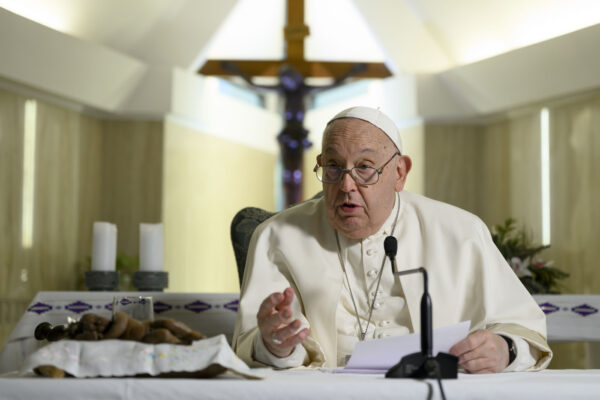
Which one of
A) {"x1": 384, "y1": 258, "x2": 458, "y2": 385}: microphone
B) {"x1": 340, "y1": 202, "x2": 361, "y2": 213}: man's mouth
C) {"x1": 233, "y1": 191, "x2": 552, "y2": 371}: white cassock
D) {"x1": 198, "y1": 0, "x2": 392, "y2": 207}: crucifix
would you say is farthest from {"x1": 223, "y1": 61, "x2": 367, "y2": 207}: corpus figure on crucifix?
{"x1": 384, "y1": 258, "x2": 458, "y2": 385}: microphone

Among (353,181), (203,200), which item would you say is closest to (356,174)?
→ (353,181)

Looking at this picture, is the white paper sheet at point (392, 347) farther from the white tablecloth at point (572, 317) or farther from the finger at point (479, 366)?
the white tablecloth at point (572, 317)

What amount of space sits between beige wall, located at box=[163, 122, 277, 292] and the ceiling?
92 cm

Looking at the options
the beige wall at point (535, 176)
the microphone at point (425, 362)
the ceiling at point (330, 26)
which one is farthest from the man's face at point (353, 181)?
the ceiling at point (330, 26)

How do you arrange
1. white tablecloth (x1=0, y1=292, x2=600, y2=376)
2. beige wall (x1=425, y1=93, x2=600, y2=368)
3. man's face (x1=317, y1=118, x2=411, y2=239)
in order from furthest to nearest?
beige wall (x1=425, y1=93, x2=600, y2=368), white tablecloth (x1=0, y1=292, x2=600, y2=376), man's face (x1=317, y1=118, x2=411, y2=239)

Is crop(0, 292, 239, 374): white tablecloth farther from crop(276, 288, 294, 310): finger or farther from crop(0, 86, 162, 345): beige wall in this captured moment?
crop(0, 86, 162, 345): beige wall

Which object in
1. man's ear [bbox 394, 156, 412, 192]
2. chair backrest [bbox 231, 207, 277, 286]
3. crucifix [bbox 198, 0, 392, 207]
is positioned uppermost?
crucifix [bbox 198, 0, 392, 207]

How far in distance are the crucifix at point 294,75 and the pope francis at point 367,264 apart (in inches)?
204

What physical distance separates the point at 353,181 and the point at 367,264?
13.7 inches

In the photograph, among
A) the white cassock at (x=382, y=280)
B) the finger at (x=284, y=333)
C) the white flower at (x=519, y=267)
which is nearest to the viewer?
the finger at (x=284, y=333)

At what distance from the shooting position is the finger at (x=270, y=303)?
2049 millimetres

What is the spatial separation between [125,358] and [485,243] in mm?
1661

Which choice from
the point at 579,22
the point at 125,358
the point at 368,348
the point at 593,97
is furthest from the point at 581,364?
the point at 125,358

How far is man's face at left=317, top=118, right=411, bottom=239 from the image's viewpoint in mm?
2867
